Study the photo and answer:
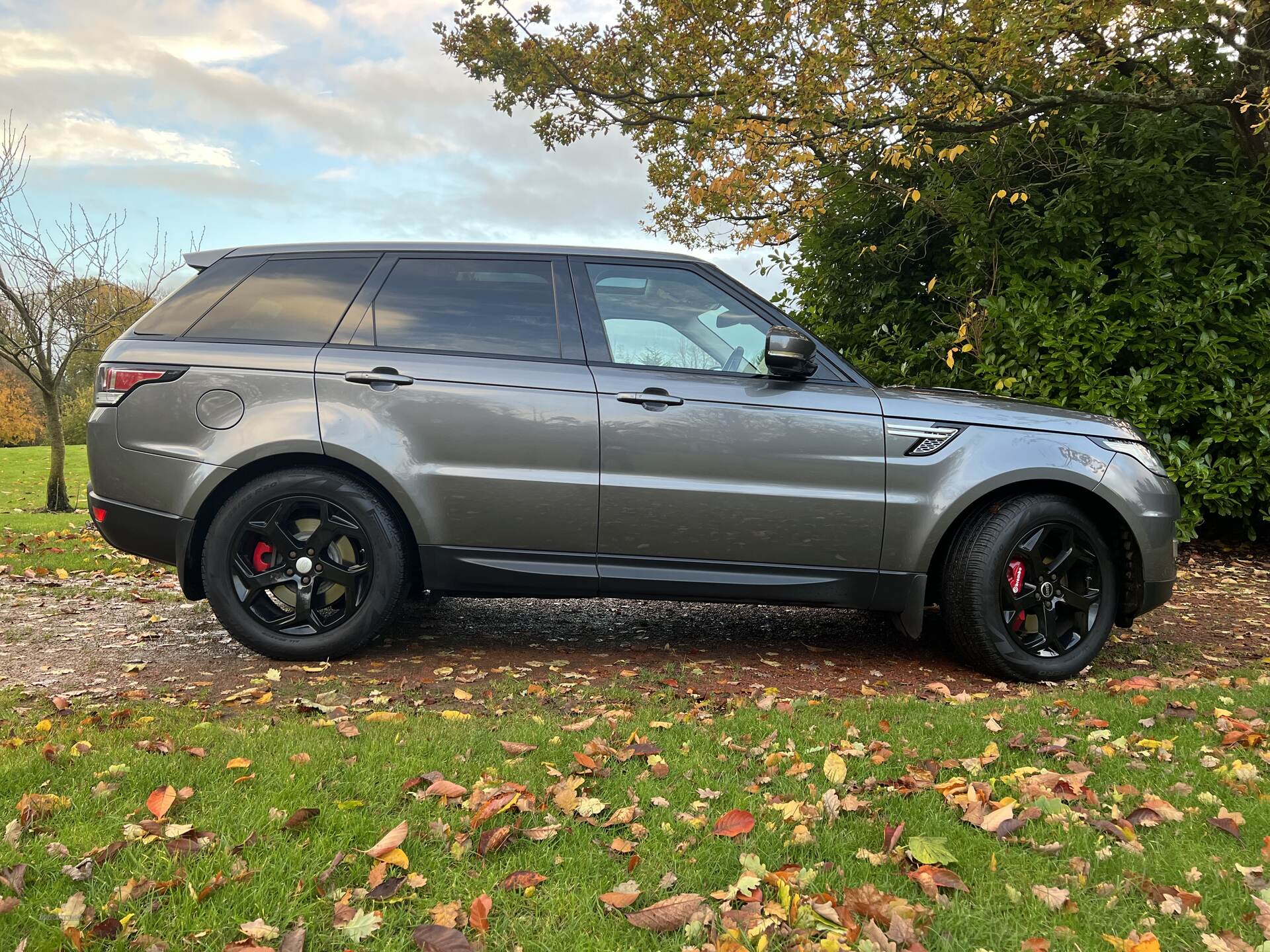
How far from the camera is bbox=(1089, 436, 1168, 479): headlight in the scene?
13.7 ft

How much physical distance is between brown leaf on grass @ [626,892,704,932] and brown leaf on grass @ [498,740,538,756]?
1015 mm

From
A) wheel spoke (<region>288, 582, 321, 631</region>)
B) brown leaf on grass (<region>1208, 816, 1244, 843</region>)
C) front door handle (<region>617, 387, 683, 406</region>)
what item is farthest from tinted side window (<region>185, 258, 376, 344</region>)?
brown leaf on grass (<region>1208, 816, 1244, 843</region>)

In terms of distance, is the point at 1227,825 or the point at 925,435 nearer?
the point at 1227,825

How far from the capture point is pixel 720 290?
4219mm

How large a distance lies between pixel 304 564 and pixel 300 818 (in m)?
1.91

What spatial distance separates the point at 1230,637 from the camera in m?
5.31

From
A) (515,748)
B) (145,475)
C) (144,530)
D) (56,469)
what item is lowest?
(56,469)

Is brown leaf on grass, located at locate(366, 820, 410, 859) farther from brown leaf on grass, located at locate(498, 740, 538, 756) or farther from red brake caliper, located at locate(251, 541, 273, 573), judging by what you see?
→ red brake caliper, located at locate(251, 541, 273, 573)

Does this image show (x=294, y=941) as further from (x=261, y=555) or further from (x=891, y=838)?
(x=261, y=555)

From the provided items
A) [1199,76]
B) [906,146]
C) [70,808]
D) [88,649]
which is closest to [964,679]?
[70,808]

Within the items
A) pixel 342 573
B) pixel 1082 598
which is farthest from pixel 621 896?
pixel 1082 598

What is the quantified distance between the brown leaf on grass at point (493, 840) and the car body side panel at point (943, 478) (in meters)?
2.41

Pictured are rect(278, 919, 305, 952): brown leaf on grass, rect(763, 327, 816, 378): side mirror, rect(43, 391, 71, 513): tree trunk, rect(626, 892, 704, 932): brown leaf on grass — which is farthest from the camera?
rect(43, 391, 71, 513): tree trunk

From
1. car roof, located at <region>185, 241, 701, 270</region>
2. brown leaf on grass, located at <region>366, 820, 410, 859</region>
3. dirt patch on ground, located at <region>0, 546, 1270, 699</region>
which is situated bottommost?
dirt patch on ground, located at <region>0, 546, 1270, 699</region>
